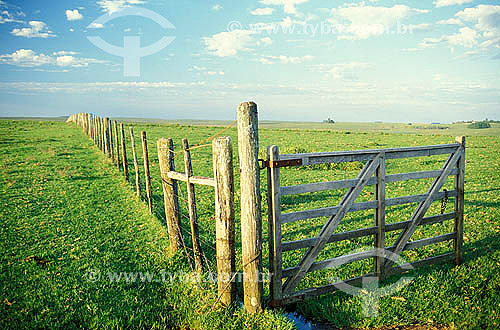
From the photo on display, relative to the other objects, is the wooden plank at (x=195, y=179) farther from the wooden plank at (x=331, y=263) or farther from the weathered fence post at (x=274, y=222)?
the wooden plank at (x=331, y=263)

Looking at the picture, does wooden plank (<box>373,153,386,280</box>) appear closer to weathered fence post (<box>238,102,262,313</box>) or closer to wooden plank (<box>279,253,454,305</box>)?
wooden plank (<box>279,253,454,305</box>)

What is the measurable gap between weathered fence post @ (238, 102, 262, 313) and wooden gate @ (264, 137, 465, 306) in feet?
0.99

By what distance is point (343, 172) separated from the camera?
20406 mm

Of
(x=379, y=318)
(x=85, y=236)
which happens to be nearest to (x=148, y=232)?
(x=85, y=236)

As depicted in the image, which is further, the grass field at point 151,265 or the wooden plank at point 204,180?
the wooden plank at point 204,180

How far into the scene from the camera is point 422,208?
7.49m

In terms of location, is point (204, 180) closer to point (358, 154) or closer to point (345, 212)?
point (345, 212)

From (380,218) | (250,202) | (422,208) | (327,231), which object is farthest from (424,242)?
(250,202)

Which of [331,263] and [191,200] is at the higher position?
[191,200]

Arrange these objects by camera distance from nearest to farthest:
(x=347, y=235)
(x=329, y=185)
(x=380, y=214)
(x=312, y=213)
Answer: (x=312, y=213), (x=329, y=185), (x=347, y=235), (x=380, y=214)

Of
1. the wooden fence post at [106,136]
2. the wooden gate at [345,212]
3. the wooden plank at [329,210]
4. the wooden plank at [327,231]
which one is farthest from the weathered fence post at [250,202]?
the wooden fence post at [106,136]

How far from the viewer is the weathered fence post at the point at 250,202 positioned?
5340 mm

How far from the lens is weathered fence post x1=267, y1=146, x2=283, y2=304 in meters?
5.62

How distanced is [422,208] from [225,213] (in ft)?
15.1
